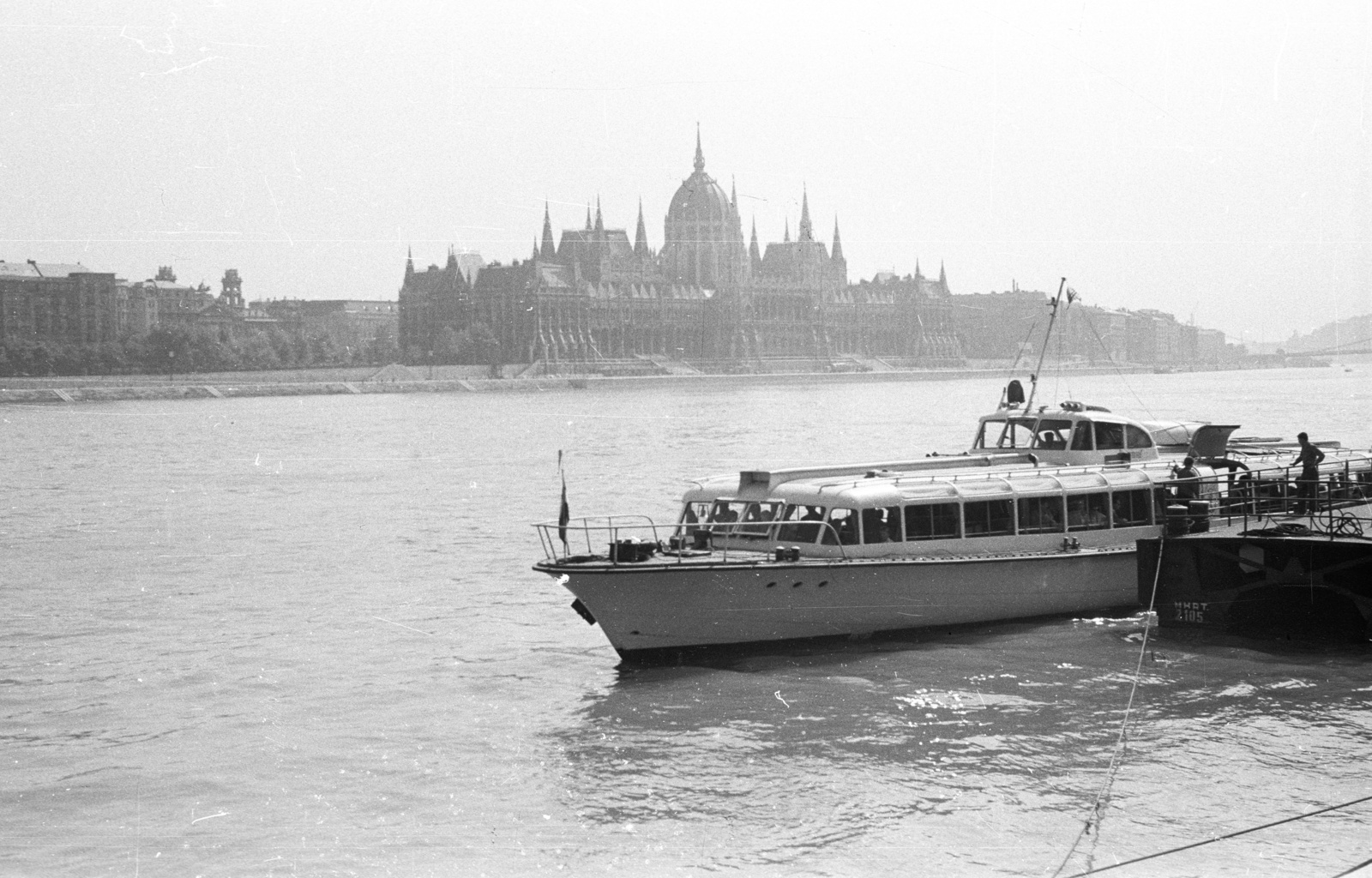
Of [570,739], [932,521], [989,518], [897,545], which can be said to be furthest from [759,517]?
[570,739]

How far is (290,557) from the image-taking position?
28844 mm

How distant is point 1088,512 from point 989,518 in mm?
1651

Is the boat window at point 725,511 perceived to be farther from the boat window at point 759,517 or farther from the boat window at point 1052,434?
the boat window at point 1052,434

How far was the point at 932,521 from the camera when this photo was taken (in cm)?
1777

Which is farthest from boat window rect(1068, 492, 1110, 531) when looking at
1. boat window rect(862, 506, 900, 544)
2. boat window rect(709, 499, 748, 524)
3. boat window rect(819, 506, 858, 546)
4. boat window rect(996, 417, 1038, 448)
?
boat window rect(709, 499, 748, 524)

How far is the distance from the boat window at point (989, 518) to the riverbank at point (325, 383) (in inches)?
4244

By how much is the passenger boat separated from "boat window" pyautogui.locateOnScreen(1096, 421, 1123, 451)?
1.0 inches

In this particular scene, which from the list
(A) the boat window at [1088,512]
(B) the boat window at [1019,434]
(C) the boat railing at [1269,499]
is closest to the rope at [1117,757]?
(C) the boat railing at [1269,499]

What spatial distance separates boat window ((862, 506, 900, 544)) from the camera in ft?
56.9

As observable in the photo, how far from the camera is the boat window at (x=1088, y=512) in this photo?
19.0 meters

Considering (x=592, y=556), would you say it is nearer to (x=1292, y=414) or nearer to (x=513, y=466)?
(x=513, y=466)

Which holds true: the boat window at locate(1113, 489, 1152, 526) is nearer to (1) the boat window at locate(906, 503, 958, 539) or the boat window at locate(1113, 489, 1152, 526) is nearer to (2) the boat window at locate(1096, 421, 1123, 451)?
(2) the boat window at locate(1096, 421, 1123, 451)

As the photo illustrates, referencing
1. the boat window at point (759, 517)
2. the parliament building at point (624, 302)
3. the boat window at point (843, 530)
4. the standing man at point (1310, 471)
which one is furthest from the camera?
the parliament building at point (624, 302)

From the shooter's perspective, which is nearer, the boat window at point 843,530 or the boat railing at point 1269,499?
the boat window at point 843,530
